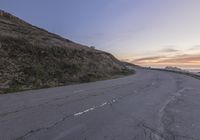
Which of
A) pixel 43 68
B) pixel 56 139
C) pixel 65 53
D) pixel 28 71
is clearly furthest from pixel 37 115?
pixel 65 53

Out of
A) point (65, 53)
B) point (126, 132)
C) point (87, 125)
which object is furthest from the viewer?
point (65, 53)

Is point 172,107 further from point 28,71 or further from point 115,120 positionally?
point 28,71

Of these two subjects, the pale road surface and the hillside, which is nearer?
the pale road surface

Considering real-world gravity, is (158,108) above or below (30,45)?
below

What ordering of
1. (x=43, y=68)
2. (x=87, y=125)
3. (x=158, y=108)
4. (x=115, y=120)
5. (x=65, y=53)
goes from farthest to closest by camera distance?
(x=65, y=53) → (x=43, y=68) → (x=158, y=108) → (x=115, y=120) → (x=87, y=125)

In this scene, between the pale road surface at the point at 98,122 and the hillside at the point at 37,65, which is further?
the hillside at the point at 37,65

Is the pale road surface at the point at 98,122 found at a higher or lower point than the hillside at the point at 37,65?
lower

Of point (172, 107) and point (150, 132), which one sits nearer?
point (150, 132)

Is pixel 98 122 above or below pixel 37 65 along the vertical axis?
below

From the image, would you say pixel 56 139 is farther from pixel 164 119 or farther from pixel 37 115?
pixel 164 119

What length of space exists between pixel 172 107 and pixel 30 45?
26.3 metres

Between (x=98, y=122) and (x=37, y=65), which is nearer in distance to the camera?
(x=98, y=122)

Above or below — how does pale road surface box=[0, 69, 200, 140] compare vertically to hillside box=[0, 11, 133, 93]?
below

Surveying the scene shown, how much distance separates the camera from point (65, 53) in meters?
38.9
